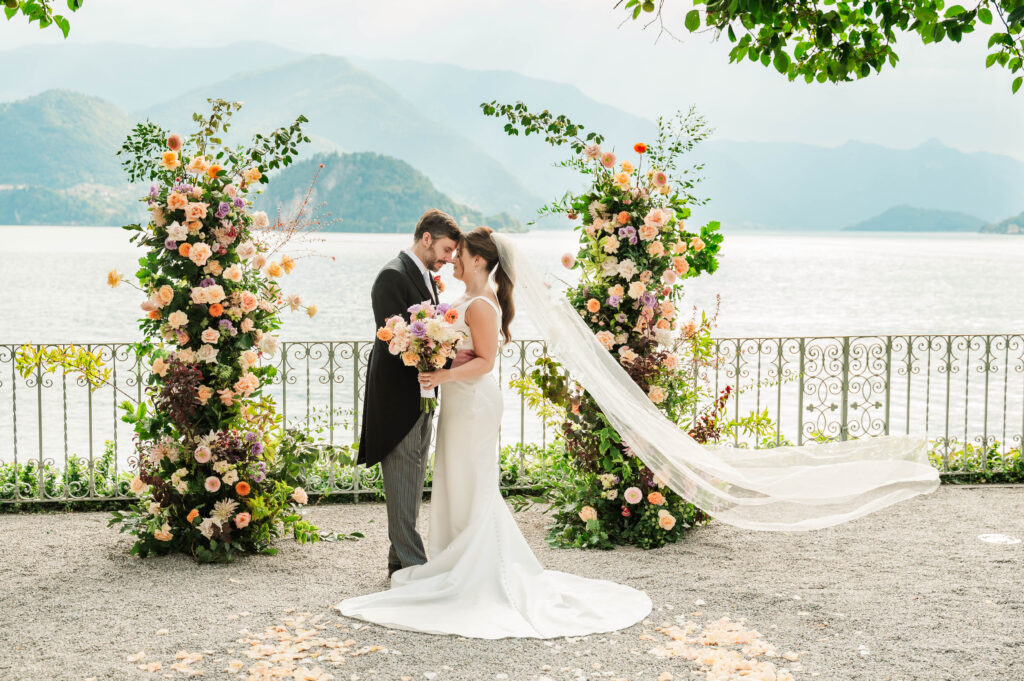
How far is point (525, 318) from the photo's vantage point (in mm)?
29719

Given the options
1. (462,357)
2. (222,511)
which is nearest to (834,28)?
(462,357)

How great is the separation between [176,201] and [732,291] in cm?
4579

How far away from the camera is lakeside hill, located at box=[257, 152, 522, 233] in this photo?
4225 cm

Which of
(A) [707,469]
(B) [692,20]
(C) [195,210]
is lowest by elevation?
(A) [707,469]

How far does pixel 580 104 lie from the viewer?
10912 centimetres

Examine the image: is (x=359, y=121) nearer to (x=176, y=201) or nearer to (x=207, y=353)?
(x=176, y=201)

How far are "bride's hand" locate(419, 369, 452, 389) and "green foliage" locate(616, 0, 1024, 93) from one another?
2.16 meters

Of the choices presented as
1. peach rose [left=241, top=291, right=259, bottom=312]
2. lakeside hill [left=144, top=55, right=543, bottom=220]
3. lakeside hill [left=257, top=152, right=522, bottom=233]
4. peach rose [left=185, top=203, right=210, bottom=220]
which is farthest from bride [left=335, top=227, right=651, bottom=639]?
lakeside hill [left=144, top=55, right=543, bottom=220]

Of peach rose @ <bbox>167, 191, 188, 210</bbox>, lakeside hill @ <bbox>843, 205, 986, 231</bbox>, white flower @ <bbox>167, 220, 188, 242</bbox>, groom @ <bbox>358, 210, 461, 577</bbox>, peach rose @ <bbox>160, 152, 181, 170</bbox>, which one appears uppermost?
lakeside hill @ <bbox>843, 205, 986, 231</bbox>

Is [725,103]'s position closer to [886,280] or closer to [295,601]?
[886,280]

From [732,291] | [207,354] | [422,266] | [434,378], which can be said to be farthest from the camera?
[732,291]

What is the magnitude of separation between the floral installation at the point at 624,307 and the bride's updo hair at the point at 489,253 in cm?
85

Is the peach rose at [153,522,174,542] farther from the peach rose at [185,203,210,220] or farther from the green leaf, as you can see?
the green leaf

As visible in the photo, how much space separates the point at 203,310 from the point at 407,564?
1.93 m
